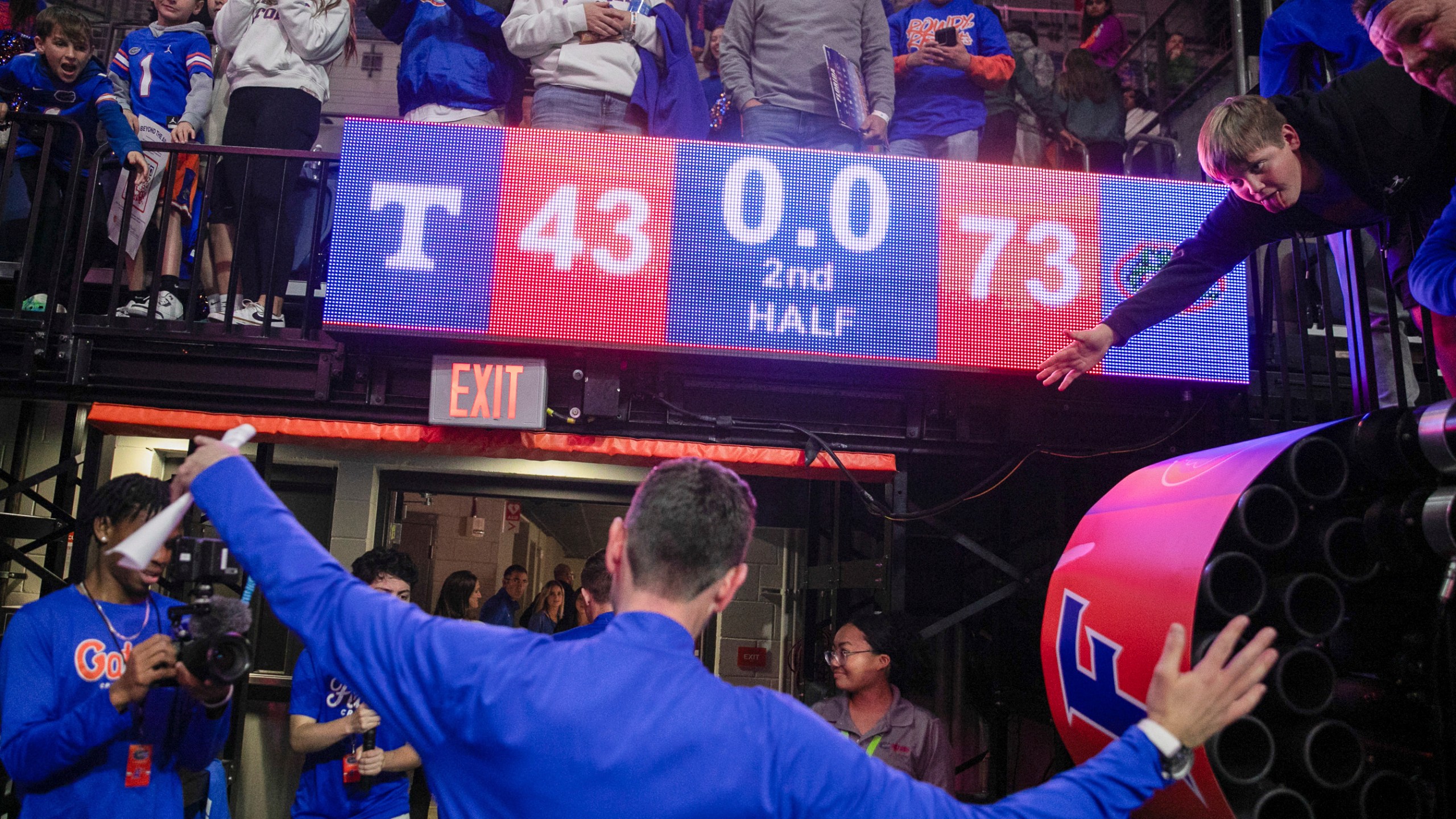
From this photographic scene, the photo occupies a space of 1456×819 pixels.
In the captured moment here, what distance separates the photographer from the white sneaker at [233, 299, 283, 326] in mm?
4781

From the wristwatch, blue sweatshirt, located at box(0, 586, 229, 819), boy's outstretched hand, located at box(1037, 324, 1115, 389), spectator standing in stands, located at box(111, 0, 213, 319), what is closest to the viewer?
the wristwatch

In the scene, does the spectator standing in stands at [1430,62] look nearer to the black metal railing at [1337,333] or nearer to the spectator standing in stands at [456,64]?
the black metal railing at [1337,333]

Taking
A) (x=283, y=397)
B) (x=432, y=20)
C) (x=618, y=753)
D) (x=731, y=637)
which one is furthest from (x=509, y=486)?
(x=618, y=753)

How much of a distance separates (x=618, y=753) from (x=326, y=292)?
325 centimetres

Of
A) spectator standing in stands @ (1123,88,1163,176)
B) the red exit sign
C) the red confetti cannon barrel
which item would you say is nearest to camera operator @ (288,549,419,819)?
the red confetti cannon barrel

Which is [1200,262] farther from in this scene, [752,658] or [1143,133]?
[752,658]

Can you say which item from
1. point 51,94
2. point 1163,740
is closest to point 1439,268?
point 1163,740

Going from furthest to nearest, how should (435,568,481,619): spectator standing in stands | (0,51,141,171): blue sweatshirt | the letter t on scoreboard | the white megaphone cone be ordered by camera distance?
(435,568,481,619): spectator standing in stands
(0,51,141,171): blue sweatshirt
the letter t on scoreboard
the white megaphone cone

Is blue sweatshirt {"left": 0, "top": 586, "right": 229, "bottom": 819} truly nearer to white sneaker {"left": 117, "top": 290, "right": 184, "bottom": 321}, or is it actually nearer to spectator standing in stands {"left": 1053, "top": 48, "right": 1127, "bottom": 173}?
white sneaker {"left": 117, "top": 290, "right": 184, "bottom": 321}

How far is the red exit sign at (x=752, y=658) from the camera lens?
8.56 metres

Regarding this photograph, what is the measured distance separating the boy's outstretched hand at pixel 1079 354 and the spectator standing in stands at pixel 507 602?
177 inches

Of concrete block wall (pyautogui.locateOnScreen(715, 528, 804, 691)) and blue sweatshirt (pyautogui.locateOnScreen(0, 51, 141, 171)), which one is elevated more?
blue sweatshirt (pyautogui.locateOnScreen(0, 51, 141, 171))

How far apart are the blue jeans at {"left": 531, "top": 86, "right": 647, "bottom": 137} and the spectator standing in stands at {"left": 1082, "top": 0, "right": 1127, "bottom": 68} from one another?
3.88 metres

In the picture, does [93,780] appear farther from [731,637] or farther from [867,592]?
[731,637]
